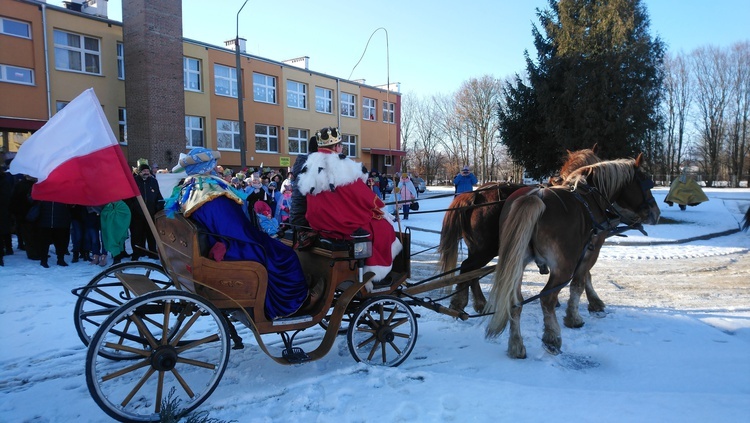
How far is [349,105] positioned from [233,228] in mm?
31500

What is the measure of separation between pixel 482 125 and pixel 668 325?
4592cm

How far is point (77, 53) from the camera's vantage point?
19.6 metres

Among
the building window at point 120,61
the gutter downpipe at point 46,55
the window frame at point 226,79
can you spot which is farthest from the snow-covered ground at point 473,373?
the window frame at point 226,79

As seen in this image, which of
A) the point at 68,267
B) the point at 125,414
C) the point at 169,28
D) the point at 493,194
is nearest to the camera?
the point at 125,414

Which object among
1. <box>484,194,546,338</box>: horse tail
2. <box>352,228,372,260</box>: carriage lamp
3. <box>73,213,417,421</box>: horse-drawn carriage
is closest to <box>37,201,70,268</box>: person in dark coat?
<box>73,213,417,421</box>: horse-drawn carriage

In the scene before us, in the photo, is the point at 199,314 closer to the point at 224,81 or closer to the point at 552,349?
the point at 552,349

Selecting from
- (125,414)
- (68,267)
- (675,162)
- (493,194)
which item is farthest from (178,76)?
(675,162)

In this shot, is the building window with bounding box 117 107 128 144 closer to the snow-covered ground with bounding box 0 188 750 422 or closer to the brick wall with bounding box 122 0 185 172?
the brick wall with bounding box 122 0 185 172

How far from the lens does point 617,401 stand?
132 inches

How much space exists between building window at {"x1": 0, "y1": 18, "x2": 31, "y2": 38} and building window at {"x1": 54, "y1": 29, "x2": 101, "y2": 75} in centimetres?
102

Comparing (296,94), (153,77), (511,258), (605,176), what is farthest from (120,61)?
(511,258)

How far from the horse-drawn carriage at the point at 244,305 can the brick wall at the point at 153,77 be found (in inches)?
652

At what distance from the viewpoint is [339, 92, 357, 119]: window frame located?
3341cm

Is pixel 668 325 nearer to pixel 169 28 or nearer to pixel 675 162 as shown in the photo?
pixel 169 28
